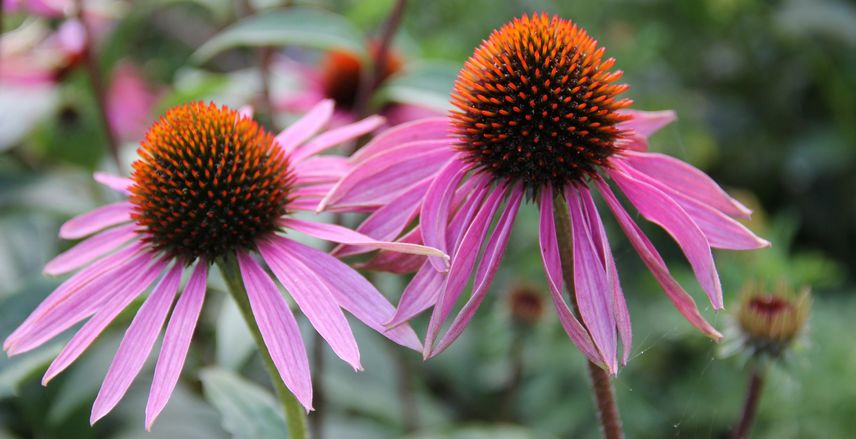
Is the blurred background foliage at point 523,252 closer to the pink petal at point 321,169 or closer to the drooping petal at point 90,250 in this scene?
the drooping petal at point 90,250

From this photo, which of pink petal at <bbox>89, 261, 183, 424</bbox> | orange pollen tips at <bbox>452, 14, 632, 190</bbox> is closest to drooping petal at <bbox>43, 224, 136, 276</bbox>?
pink petal at <bbox>89, 261, 183, 424</bbox>

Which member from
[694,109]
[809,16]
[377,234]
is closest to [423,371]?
[694,109]

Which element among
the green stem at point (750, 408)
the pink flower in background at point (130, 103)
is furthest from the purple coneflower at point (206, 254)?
the pink flower in background at point (130, 103)

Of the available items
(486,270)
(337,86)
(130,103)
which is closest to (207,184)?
(486,270)

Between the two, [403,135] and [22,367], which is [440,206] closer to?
[403,135]

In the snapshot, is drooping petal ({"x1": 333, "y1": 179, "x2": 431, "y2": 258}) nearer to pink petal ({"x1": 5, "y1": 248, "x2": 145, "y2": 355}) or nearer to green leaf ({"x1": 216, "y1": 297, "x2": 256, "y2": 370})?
pink petal ({"x1": 5, "y1": 248, "x2": 145, "y2": 355})

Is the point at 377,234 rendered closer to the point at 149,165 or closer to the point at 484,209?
the point at 484,209
